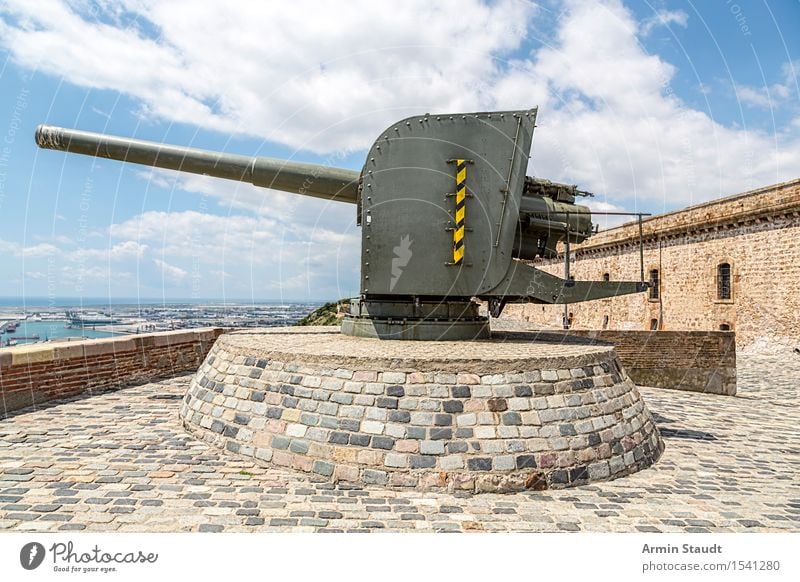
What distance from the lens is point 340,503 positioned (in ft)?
14.8

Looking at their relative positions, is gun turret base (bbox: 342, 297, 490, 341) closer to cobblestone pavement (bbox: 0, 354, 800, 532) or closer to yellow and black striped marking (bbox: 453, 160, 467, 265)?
yellow and black striped marking (bbox: 453, 160, 467, 265)

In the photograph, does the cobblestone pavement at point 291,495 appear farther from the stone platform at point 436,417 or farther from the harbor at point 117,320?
the harbor at point 117,320

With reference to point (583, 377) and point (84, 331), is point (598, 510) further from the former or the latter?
point (84, 331)

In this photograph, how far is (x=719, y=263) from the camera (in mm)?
22000

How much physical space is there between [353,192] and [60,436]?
4.70 meters

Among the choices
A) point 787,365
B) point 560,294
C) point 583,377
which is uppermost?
point 560,294

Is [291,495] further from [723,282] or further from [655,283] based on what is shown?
[655,283]

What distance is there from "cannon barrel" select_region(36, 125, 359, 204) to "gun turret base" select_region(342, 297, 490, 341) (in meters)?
1.68

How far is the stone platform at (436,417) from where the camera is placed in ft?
16.3

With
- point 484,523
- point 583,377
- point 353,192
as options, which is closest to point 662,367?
point 583,377

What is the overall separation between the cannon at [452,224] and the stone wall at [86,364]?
5078mm

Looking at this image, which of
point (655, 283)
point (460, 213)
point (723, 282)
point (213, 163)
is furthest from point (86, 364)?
point (655, 283)

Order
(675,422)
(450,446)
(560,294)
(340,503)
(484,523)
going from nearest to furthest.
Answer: (484,523) → (340,503) → (450,446) → (560,294) → (675,422)

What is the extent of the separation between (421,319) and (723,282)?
1974cm
